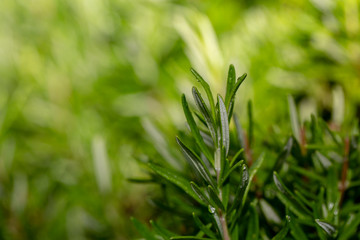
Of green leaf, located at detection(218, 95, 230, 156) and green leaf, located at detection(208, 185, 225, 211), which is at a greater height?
green leaf, located at detection(218, 95, 230, 156)

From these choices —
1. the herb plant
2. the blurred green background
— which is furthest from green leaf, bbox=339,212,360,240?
the blurred green background

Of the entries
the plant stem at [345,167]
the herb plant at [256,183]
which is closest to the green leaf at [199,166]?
the herb plant at [256,183]

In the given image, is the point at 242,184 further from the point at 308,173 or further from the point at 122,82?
the point at 122,82

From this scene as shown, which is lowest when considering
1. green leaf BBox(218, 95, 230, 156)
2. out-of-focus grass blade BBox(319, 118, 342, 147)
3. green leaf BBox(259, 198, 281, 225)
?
green leaf BBox(259, 198, 281, 225)

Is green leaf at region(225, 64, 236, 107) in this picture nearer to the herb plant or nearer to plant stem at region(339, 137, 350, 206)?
the herb plant

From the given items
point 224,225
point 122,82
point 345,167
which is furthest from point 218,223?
point 122,82

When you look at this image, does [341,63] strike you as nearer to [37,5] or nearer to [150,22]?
[150,22]
